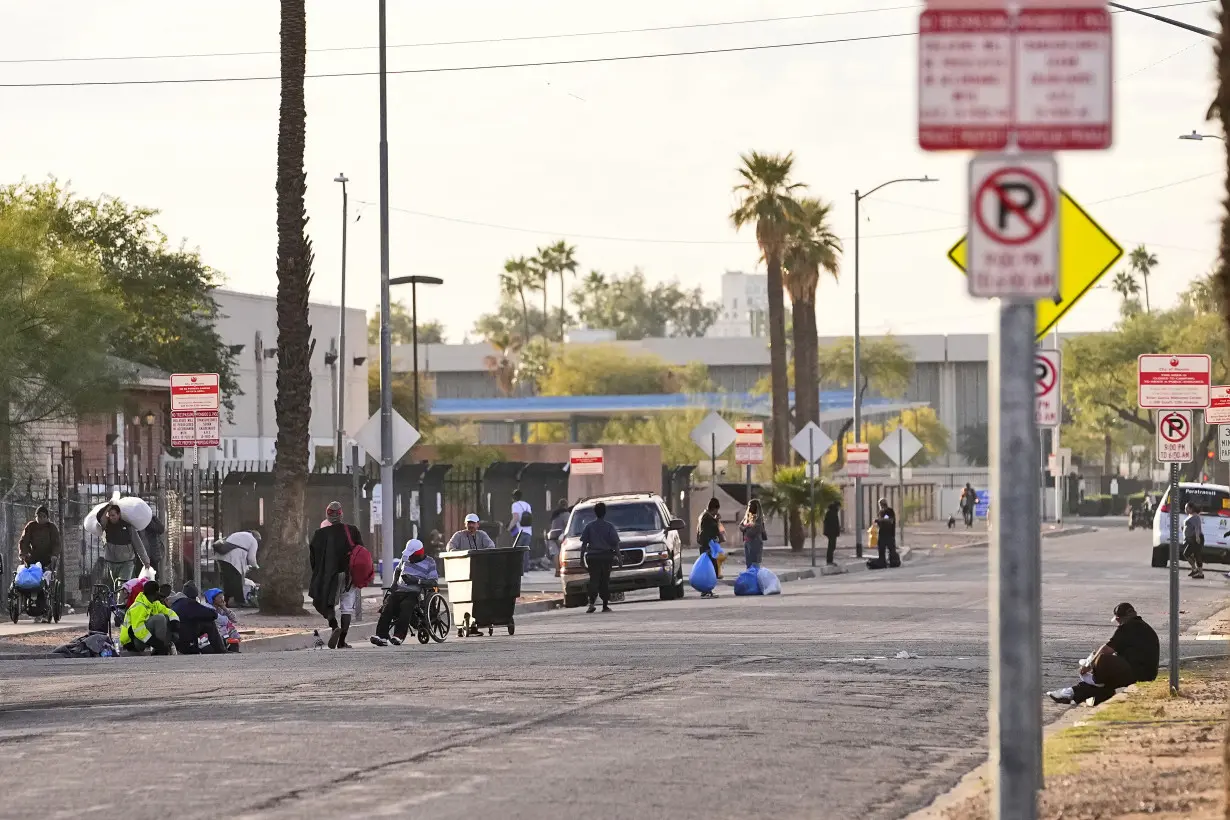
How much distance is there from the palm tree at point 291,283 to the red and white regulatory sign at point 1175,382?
15.7m

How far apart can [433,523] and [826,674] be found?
28.3 meters

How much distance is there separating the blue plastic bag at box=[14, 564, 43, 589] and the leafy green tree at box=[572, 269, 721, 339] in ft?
521

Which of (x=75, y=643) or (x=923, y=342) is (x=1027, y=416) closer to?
(x=75, y=643)

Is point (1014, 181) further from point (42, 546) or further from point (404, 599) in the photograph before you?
point (42, 546)

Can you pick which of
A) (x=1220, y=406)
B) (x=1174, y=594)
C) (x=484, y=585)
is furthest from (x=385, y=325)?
(x=1174, y=594)

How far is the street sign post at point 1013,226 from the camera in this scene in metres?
6.97

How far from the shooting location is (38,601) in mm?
28734

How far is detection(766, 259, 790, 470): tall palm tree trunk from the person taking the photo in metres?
57.9

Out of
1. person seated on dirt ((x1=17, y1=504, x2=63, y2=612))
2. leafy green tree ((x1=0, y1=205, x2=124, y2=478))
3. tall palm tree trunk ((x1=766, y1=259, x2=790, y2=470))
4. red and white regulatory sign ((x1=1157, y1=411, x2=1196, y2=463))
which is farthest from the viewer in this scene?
tall palm tree trunk ((x1=766, y1=259, x2=790, y2=470))

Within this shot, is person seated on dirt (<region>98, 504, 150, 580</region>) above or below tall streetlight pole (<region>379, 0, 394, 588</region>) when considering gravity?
below

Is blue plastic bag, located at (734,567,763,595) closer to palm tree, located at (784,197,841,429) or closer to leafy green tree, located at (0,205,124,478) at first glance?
leafy green tree, located at (0,205,124,478)

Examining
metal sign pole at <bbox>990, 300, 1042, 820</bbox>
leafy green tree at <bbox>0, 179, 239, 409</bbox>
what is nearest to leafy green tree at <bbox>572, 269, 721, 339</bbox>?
leafy green tree at <bbox>0, 179, 239, 409</bbox>

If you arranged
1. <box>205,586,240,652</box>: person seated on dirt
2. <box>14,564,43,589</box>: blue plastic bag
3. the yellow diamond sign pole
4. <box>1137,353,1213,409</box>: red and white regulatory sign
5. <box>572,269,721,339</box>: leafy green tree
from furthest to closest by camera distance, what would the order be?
<box>572,269,721,339</box>: leafy green tree, <box>14,564,43,589</box>: blue plastic bag, <box>205,586,240,652</box>: person seated on dirt, <box>1137,353,1213,409</box>: red and white regulatory sign, the yellow diamond sign pole

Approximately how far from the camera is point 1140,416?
368ft
